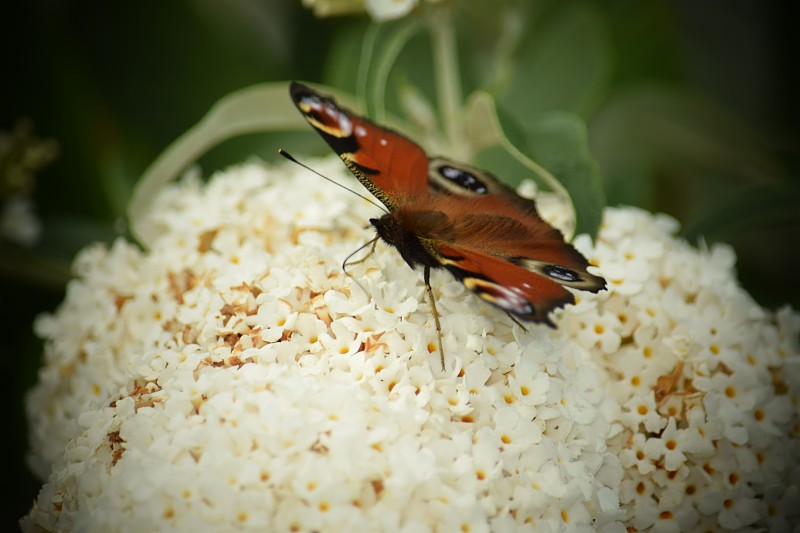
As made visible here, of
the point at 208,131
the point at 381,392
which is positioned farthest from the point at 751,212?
the point at 208,131

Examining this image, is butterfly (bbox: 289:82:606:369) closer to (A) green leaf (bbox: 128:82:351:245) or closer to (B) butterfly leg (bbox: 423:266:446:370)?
(B) butterfly leg (bbox: 423:266:446:370)

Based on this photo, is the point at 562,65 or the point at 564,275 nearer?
the point at 564,275

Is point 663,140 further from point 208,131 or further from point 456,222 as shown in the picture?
point 208,131

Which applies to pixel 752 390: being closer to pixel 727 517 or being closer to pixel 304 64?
pixel 727 517

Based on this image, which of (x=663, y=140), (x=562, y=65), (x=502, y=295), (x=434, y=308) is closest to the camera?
(x=502, y=295)

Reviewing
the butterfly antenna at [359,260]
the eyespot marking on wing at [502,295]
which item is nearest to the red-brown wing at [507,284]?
the eyespot marking on wing at [502,295]

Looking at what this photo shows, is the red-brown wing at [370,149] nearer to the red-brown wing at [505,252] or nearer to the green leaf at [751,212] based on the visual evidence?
the red-brown wing at [505,252]
